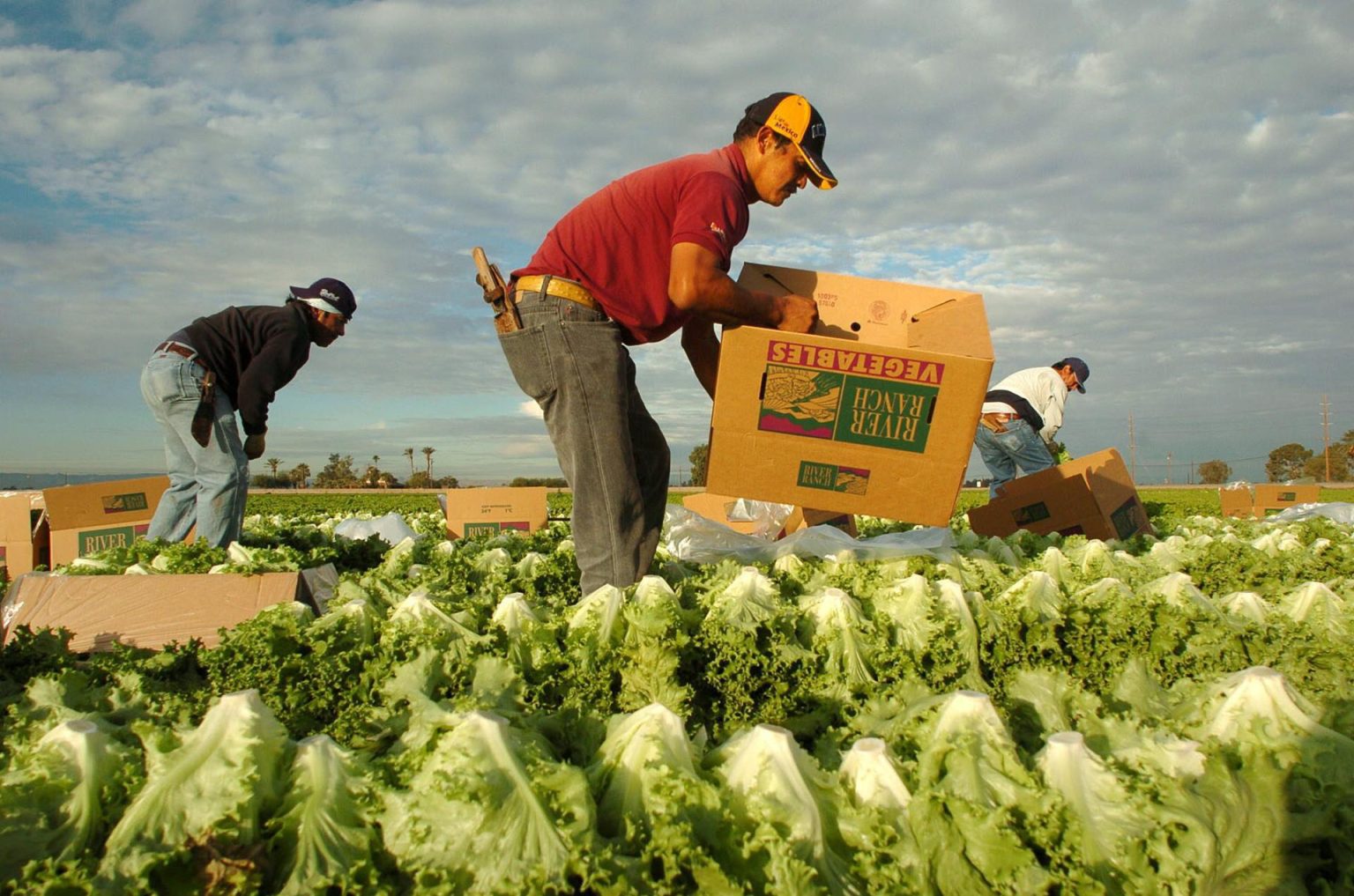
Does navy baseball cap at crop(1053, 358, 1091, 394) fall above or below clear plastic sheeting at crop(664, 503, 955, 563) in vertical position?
above

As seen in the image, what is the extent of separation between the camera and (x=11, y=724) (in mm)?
2354

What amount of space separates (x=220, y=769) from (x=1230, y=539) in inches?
225

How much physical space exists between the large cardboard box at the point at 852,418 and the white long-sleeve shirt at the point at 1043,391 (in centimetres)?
554

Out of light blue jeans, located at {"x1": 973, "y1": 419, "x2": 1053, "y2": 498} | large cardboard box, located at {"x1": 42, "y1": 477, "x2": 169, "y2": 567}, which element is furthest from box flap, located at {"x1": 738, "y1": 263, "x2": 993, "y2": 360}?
large cardboard box, located at {"x1": 42, "y1": 477, "x2": 169, "y2": 567}

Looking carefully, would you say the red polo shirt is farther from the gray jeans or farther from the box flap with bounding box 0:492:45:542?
the box flap with bounding box 0:492:45:542

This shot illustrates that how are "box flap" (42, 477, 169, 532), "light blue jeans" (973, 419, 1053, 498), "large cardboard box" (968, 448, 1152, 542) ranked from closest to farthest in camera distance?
1. "large cardboard box" (968, 448, 1152, 542)
2. "box flap" (42, 477, 169, 532)
3. "light blue jeans" (973, 419, 1053, 498)

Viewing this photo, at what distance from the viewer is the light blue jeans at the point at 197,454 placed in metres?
5.44

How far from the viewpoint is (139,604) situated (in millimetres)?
3502

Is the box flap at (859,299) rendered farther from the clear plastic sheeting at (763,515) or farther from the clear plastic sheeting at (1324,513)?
the clear plastic sheeting at (1324,513)

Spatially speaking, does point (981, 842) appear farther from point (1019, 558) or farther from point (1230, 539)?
point (1230, 539)

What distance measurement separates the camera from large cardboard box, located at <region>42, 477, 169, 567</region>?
6586 mm

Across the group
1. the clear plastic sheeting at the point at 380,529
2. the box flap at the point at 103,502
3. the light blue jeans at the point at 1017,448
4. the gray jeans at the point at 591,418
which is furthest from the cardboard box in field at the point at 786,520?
the box flap at the point at 103,502

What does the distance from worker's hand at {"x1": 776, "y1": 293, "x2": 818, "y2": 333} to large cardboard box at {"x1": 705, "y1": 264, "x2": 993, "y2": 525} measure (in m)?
0.09

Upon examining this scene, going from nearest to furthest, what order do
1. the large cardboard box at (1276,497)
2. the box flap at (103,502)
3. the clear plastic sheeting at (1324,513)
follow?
the box flap at (103,502)
the clear plastic sheeting at (1324,513)
the large cardboard box at (1276,497)
